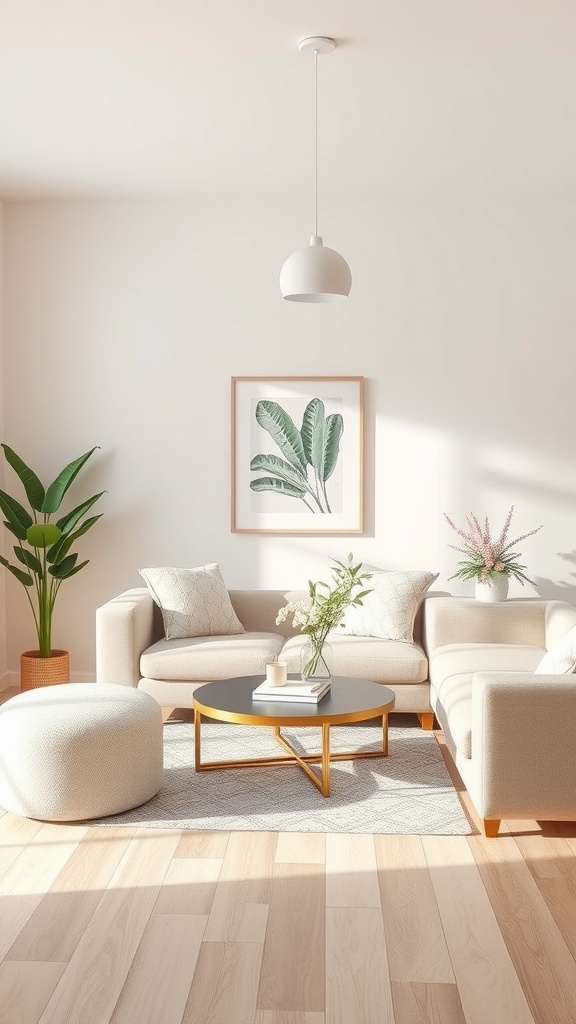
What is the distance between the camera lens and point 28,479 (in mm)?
5828

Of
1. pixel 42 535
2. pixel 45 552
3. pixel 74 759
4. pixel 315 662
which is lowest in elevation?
pixel 74 759

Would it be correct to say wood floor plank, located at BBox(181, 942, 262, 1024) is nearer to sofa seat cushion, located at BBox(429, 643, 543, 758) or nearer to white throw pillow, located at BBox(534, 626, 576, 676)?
sofa seat cushion, located at BBox(429, 643, 543, 758)

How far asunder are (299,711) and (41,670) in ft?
7.35

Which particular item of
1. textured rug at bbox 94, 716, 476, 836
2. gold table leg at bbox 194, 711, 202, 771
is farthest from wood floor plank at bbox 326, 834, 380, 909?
gold table leg at bbox 194, 711, 202, 771

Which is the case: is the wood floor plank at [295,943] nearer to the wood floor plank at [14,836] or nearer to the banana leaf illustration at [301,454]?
the wood floor plank at [14,836]

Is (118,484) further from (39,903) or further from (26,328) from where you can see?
(39,903)

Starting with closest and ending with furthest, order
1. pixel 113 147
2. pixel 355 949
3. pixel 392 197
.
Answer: pixel 355 949, pixel 113 147, pixel 392 197

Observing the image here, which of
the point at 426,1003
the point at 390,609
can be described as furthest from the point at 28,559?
the point at 426,1003

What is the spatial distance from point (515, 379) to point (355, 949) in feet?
12.8

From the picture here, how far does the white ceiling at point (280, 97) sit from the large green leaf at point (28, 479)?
1.54 meters

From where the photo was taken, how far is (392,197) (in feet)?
19.2

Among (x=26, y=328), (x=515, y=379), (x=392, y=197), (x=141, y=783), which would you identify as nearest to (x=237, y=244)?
(x=392, y=197)

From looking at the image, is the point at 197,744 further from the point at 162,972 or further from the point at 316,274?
the point at 316,274

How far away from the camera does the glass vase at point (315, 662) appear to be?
441 centimetres
